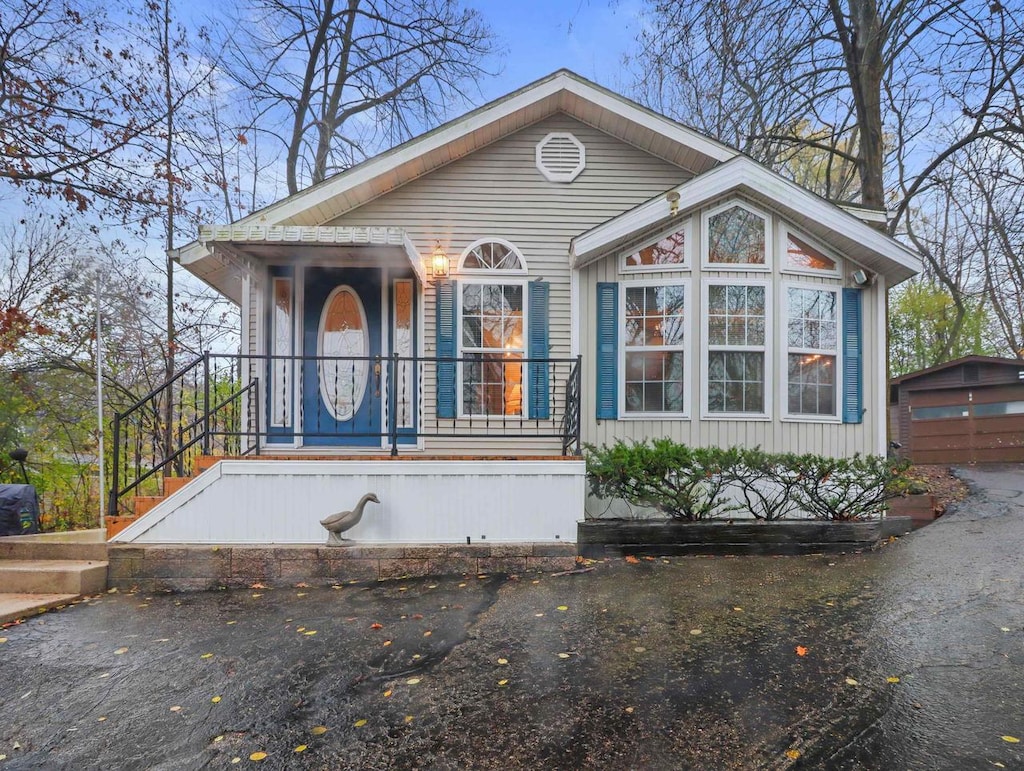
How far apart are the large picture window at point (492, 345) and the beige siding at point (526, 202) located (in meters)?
0.39

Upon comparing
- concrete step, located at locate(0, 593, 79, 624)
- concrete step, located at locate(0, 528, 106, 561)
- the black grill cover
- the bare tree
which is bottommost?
concrete step, located at locate(0, 593, 79, 624)

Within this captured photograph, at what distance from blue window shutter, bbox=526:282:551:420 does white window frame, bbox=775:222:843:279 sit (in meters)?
2.77

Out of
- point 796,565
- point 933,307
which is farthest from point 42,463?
point 933,307

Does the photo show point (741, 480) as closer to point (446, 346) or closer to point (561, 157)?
point (446, 346)

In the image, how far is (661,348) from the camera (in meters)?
6.45

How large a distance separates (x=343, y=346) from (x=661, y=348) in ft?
13.1

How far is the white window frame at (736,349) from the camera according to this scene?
6.32 m

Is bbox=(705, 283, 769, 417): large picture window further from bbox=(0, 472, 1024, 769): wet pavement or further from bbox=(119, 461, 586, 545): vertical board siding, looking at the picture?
bbox=(119, 461, 586, 545): vertical board siding

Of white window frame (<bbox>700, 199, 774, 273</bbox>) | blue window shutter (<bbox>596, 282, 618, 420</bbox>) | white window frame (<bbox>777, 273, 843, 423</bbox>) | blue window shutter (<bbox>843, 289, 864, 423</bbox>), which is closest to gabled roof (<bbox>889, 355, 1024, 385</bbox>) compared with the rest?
blue window shutter (<bbox>843, 289, 864, 423</bbox>)

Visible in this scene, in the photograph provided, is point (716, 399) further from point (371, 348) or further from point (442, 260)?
point (371, 348)

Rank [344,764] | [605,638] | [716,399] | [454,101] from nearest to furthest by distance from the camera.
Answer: [344,764], [605,638], [716,399], [454,101]

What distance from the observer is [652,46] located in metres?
9.75

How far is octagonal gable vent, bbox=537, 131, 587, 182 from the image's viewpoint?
23.6ft

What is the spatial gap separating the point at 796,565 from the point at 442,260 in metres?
5.15
